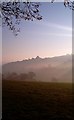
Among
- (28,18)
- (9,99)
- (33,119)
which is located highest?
(28,18)

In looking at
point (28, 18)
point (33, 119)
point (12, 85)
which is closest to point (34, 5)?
point (28, 18)

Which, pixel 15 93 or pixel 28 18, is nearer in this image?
pixel 28 18

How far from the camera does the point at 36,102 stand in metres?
5.90

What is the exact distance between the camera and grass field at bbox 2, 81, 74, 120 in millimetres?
5492

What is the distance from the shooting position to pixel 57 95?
241 inches

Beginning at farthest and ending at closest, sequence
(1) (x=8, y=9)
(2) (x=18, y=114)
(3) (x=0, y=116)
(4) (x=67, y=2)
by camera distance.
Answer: (2) (x=18, y=114) → (3) (x=0, y=116) → (1) (x=8, y=9) → (4) (x=67, y=2)

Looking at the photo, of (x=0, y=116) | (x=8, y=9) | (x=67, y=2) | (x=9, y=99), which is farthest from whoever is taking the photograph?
(x=9, y=99)

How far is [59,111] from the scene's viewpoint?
5.79 m

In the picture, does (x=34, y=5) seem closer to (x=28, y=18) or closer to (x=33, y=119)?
(x=28, y=18)

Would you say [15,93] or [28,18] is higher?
[28,18]

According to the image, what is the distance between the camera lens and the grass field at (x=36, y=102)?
5.49 meters

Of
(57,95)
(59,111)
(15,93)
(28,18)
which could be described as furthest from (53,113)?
(28,18)

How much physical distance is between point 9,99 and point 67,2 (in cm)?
309

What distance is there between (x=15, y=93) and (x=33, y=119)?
0.81 m
